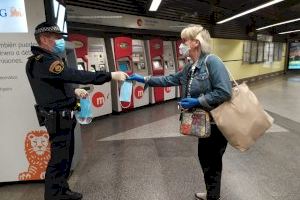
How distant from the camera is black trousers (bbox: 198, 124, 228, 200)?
204cm

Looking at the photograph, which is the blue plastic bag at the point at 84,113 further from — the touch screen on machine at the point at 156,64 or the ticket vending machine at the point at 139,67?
the touch screen on machine at the point at 156,64

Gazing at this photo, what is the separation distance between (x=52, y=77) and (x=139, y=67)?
4.67 metres

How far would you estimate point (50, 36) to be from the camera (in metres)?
2.13

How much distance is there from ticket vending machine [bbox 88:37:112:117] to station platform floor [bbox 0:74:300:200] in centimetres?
64

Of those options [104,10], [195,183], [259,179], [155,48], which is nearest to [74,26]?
[104,10]

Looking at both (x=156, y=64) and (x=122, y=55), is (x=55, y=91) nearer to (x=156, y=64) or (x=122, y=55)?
(x=122, y=55)

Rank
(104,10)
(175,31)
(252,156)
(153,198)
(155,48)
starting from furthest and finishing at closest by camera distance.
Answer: (175,31)
(155,48)
(104,10)
(252,156)
(153,198)

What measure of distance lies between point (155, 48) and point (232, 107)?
206 inches

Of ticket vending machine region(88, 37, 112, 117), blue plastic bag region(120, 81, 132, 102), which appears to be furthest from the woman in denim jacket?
ticket vending machine region(88, 37, 112, 117)

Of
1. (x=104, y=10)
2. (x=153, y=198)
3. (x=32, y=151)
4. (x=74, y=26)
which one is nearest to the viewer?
(x=153, y=198)

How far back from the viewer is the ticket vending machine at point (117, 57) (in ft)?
18.9

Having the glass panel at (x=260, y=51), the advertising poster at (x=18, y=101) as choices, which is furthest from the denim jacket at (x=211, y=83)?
the glass panel at (x=260, y=51)

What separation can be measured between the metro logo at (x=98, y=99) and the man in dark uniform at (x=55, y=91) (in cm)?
317

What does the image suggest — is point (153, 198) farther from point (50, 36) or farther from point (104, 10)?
point (104, 10)
